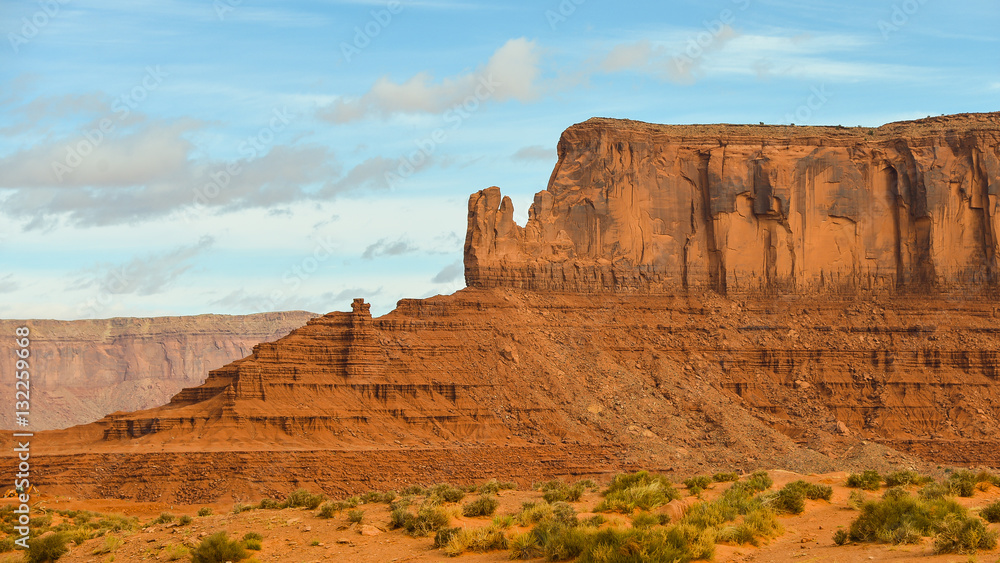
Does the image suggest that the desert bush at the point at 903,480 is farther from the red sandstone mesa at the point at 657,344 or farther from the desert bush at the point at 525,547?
the red sandstone mesa at the point at 657,344

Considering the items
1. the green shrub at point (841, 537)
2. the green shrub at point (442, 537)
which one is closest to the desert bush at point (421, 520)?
the green shrub at point (442, 537)

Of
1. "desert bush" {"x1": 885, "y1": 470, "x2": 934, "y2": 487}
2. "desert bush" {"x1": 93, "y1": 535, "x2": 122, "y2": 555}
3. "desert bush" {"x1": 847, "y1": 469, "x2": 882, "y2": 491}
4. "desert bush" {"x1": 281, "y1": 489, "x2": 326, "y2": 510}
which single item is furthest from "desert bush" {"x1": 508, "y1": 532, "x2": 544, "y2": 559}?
"desert bush" {"x1": 885, "y1": 470, "x2": 934, "y2": 487}

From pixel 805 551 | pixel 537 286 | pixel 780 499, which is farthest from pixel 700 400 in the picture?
pixel 805 551

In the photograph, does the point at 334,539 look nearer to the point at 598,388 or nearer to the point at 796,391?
the point at 598,388

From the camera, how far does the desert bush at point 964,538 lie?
22.0 m

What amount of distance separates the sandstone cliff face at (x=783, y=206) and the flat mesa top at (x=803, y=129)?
18 cm

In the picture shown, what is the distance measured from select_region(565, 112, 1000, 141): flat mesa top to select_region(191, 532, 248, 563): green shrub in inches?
2386

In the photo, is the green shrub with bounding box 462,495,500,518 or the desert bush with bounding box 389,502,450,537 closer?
the desert bush with bounding box 389,502,450,537

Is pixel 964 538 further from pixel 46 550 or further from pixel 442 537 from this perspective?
pixel 46 550

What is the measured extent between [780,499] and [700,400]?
4337 centimetres

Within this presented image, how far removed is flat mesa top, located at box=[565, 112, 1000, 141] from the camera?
83.6 m

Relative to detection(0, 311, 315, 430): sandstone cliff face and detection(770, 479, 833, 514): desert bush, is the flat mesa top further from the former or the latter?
detection(0, 311, 315, 430): sandstone cliff face

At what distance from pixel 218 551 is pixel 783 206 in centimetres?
6313

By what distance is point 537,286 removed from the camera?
77812mm
